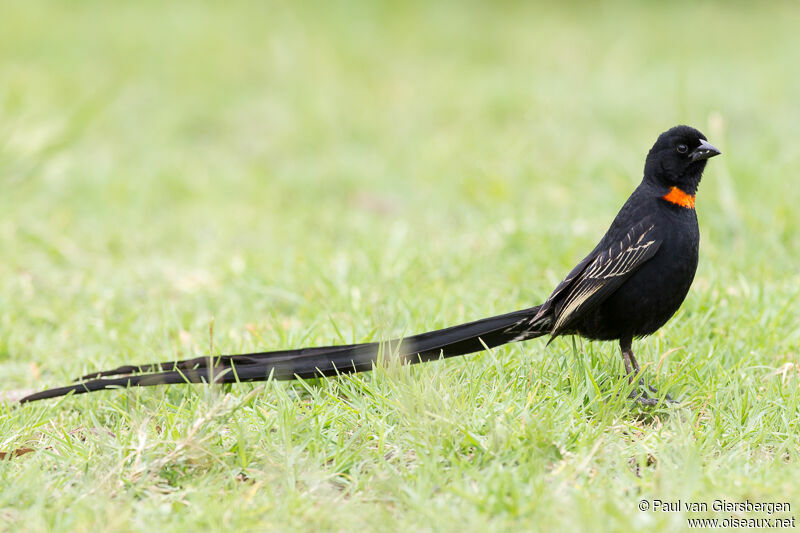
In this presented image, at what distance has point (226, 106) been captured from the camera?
8.55 m

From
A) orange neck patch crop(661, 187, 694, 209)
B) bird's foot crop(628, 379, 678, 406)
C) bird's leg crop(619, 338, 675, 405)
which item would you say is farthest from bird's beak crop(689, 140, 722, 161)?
bird's foot crop(628, 379, 678, 406)

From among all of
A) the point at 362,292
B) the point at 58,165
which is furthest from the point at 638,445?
the point at 58,165

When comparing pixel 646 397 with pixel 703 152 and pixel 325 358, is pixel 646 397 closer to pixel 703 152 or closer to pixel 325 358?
pixel 703 152

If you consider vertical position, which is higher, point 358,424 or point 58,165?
point 58,165

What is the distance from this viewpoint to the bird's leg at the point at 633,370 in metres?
2.92

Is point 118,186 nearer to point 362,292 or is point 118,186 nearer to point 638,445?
point 362,292

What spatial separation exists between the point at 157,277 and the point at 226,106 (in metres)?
4.07

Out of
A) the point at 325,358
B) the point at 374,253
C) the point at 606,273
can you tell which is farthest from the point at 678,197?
the point at 374,253

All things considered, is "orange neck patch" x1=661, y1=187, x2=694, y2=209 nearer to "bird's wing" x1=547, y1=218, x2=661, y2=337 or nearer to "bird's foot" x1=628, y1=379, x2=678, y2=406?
"bird's wing" x1=547, y1=218, x2=661, y2=337

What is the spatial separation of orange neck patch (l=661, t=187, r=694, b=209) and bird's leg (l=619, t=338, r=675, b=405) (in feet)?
1.83

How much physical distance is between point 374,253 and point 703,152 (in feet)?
7.33

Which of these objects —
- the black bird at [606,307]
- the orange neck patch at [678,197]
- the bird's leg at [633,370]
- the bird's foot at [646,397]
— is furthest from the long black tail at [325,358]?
the orange neck patch at [678,197]

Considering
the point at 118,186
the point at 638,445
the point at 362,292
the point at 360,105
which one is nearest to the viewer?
the point at 638,445

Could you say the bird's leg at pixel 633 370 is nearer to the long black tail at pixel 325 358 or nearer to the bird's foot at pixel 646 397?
the bird's foot at pixel 646 397
